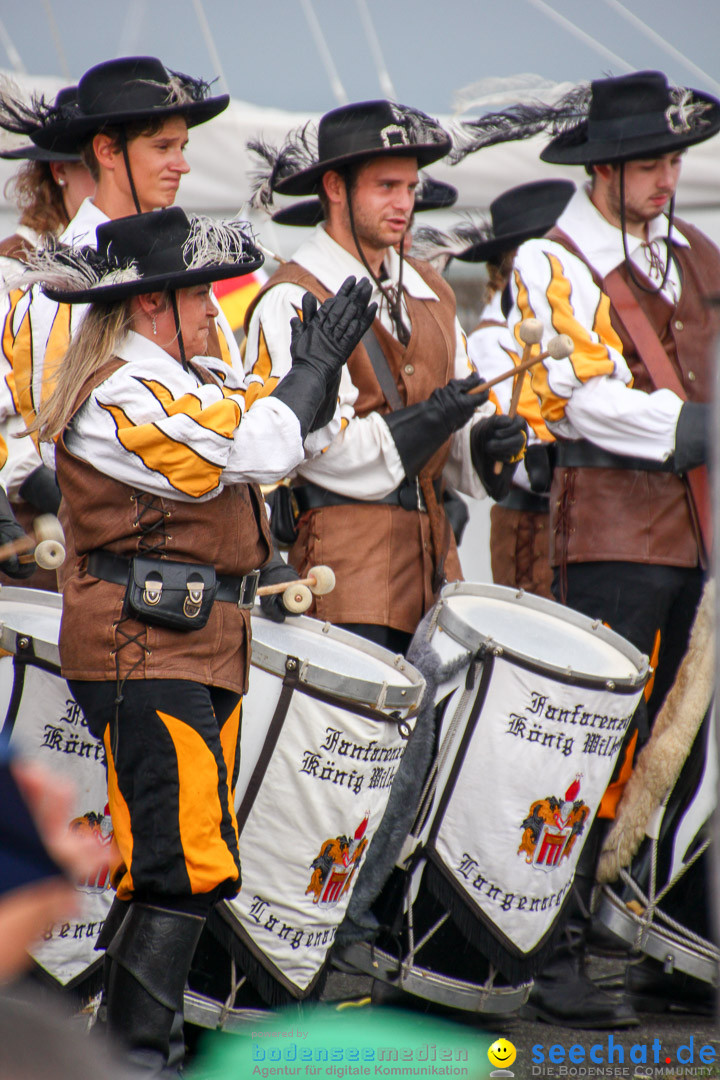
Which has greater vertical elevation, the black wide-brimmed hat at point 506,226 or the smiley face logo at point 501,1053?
the black wide-brimmed hat at point 506,226

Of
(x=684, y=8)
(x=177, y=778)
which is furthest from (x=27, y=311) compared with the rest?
(x=684, y=8)

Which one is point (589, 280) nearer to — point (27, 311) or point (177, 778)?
point (27, 311)

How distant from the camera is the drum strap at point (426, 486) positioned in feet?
11.4

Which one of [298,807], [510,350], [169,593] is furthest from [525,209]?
[169,593]

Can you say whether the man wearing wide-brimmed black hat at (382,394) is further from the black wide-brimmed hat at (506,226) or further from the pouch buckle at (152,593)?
the black wide-brimmed hat at (506,226)

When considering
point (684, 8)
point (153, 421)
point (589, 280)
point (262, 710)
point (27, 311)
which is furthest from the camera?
point (684, 8)

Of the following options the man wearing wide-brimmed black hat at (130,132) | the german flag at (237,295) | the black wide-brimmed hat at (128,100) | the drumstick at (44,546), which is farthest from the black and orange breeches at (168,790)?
the german flag at (237,295)

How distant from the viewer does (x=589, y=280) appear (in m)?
3.70

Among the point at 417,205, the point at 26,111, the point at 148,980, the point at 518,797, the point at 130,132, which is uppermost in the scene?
the point at 26,111

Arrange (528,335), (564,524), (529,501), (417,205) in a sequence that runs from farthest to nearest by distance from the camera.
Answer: (529,501)
(417,205)
(564,524)
(528,335)

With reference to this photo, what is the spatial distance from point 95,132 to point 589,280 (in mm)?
1392

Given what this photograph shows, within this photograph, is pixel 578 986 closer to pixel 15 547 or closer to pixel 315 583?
pixel 315 583

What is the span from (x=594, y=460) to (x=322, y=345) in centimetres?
120

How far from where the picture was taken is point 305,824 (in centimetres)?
289
